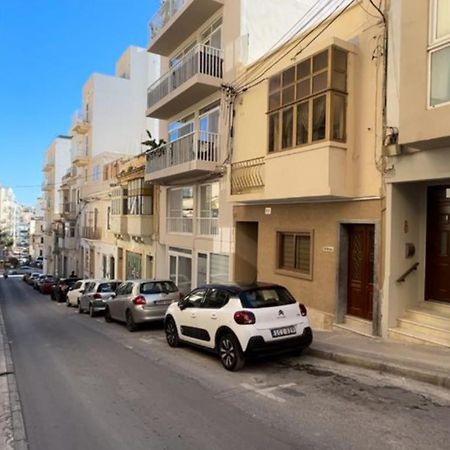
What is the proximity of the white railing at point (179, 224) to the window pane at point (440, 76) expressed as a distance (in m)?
12.3

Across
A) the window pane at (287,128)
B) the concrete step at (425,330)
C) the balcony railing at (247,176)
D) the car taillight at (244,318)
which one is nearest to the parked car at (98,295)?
the balcony railing at (247,176)

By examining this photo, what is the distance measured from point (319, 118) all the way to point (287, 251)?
159 inches

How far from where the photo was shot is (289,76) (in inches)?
444

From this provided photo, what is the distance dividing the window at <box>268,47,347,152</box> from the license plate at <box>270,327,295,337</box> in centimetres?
443

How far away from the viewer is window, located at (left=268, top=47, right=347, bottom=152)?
33.0 feet

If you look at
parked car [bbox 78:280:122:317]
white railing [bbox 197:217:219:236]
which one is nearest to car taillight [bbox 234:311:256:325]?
white railing [bbox 197:217:219:236]

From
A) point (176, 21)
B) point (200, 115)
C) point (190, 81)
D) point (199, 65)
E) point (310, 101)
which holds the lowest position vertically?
point (310, 101)

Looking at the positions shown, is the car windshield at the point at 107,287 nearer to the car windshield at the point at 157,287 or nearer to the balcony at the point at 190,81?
the car windshield at the point at 157,287

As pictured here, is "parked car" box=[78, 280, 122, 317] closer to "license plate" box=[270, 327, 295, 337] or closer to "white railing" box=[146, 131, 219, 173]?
"white railing" box=[146, 131, 219, 173]

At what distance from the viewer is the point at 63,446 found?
16.7 ft

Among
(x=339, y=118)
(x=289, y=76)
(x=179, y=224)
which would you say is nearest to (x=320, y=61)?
(x=289, y=76)

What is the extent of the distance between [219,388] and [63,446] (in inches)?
102

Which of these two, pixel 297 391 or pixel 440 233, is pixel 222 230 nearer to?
pixel 440 233

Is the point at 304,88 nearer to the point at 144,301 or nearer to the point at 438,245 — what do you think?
the point at 438,245
